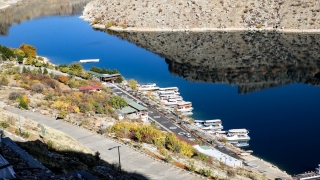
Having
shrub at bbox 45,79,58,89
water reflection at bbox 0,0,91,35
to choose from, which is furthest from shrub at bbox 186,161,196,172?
water reflection at bbox 0,0,91,35

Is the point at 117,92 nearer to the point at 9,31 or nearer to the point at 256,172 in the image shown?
the point at 256,172

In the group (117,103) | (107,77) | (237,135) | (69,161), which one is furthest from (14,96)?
(107,77)

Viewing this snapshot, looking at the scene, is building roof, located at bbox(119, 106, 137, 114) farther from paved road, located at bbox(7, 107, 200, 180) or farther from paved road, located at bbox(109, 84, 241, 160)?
paved road, located at bbox(7, 107, 200, 180)

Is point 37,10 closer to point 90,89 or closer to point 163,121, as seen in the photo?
point 90,89

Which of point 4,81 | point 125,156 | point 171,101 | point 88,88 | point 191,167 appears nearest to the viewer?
point 191,167

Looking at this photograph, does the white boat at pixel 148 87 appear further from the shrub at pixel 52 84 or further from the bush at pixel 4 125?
the bush at pixel 4 125
